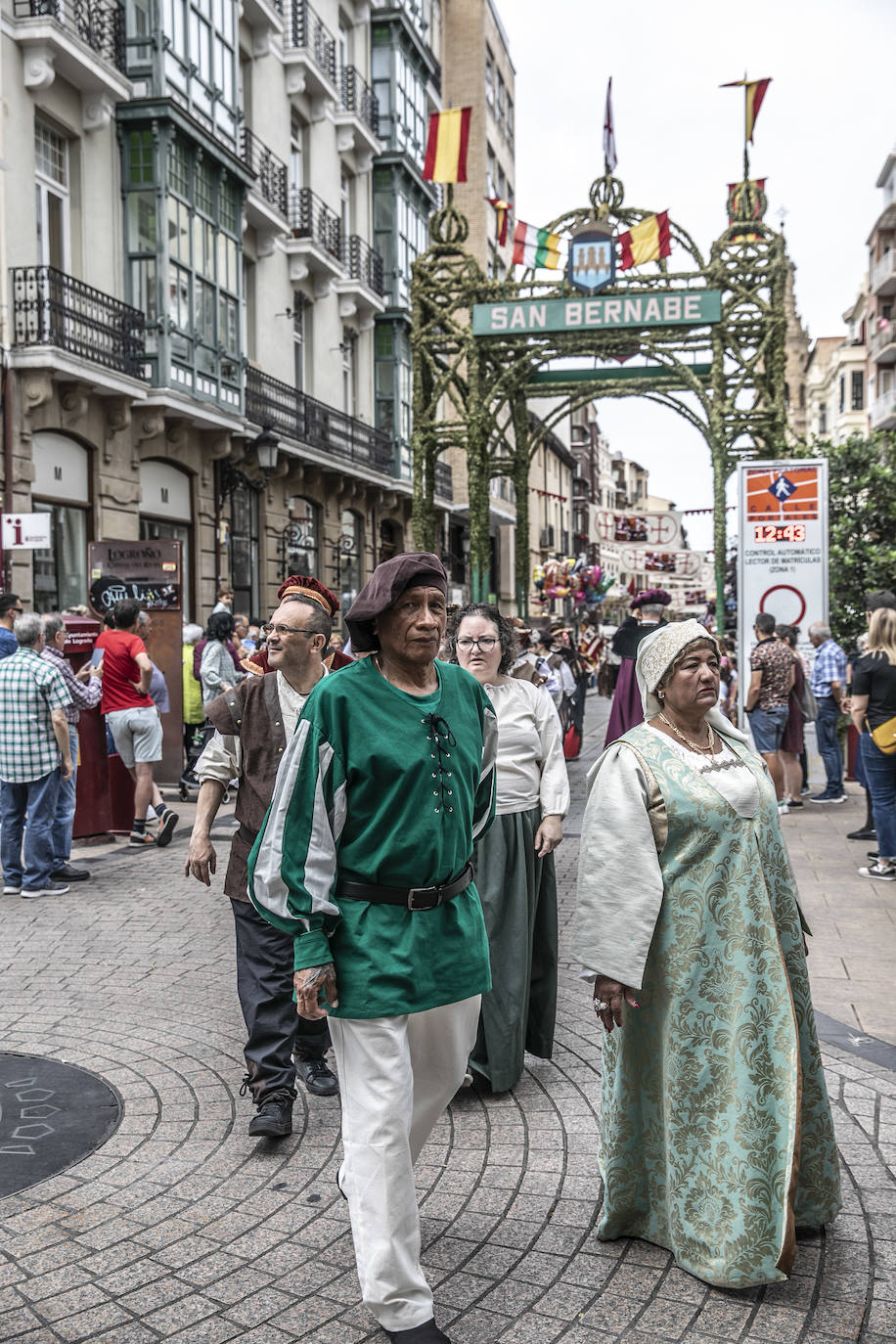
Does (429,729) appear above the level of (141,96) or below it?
below

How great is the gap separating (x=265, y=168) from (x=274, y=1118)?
72.4ft

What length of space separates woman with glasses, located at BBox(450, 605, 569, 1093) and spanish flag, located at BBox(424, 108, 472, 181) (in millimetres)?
11226

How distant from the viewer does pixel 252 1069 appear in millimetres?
4316

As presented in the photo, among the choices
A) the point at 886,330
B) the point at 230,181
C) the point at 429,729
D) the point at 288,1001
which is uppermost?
the point at 886,330

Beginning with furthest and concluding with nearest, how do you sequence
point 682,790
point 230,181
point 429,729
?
point 230,181 < point 682,790 < point 429,729

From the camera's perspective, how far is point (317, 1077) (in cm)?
470

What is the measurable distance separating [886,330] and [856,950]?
4554 centimetres

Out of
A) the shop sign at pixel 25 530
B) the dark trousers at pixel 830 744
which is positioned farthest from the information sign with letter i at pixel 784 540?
the shop sign at pixel 25 530

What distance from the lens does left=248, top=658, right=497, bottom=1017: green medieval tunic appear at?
2.89 m

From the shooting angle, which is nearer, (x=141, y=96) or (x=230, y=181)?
(x=141, y=96)

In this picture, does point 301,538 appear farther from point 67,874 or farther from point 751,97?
point 67,874

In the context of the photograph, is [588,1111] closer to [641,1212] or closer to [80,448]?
[641,1212]

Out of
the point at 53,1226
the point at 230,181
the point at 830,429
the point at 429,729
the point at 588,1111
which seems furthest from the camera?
the point at 830,429

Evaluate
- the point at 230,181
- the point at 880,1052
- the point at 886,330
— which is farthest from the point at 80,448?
the point at 886,330
